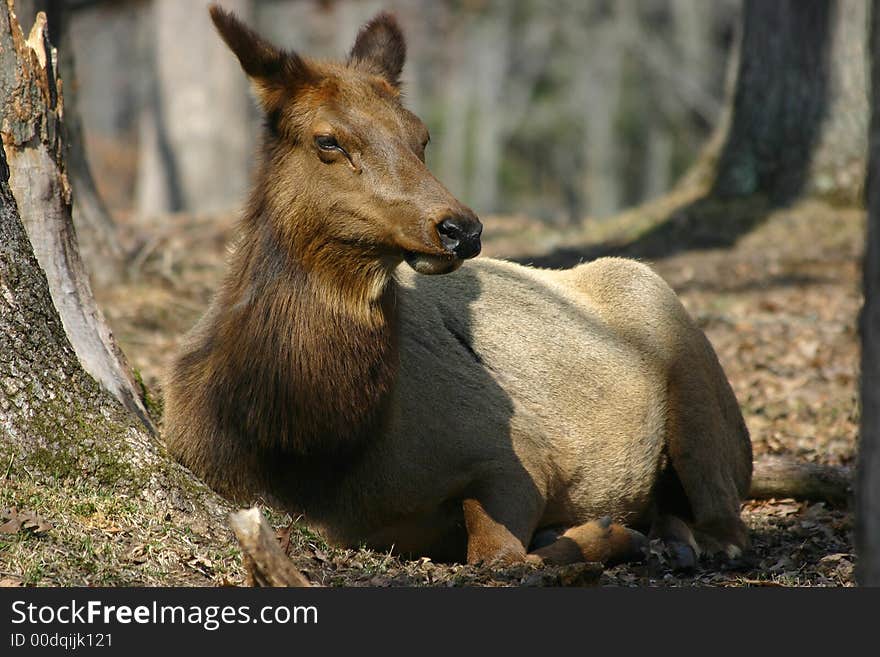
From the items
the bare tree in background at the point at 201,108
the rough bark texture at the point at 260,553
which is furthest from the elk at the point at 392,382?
the bare tree in background at the point at 201,108

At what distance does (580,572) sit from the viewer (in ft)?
16.4

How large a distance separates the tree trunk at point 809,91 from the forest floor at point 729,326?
0.44m

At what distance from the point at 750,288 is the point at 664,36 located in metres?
40.0

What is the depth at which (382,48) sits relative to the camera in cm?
646

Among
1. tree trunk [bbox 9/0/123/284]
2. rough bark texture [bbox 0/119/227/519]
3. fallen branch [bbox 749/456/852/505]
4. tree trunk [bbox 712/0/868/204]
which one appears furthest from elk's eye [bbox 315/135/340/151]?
tree trunk [bbox 712/0/868/204]

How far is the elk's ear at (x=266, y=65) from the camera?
566cm

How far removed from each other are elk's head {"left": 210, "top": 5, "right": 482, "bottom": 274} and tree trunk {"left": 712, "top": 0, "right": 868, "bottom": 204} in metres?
9.00

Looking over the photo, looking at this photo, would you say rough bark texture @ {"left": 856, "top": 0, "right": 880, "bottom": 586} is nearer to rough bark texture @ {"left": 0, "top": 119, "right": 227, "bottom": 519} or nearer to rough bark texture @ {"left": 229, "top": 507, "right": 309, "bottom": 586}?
rough bark texture @ {"left": 229, "top": 507, "right": 309, "bottom": 586}

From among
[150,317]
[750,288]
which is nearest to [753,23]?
[750,288]

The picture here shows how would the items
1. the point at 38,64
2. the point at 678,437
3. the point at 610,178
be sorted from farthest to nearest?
the point at 610,178
the point at 678,437
the point at 38,64

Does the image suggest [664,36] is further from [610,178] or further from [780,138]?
[780,138]

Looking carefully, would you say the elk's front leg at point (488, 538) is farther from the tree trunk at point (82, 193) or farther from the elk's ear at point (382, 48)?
the tree trunk at point (82, 193)

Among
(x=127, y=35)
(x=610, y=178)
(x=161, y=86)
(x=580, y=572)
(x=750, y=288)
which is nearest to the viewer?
(x=580, y=572)

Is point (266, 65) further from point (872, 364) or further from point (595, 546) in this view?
point (872, 364)
